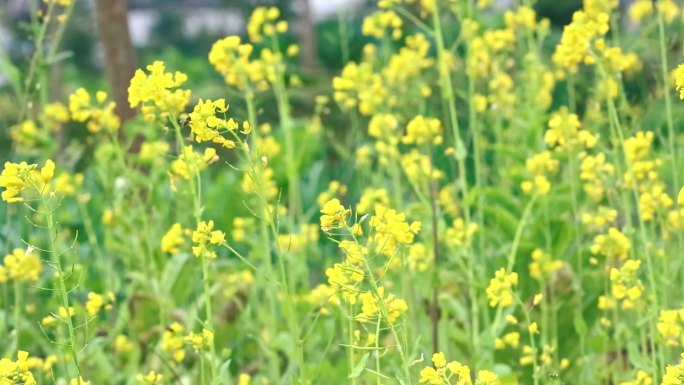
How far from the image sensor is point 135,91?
230cm

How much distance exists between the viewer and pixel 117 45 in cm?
556

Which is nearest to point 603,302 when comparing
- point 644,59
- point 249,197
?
point 249,197

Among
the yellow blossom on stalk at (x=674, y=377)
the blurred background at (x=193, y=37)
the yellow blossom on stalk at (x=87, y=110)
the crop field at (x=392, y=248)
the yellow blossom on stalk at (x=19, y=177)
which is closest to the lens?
the yellow blossom on stalk at (x=674, y=377)

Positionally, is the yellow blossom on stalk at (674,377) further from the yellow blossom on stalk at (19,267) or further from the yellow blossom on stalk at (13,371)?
the yellow blossom on stalk at (19,267)

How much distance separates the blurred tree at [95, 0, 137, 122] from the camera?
5.51 metres

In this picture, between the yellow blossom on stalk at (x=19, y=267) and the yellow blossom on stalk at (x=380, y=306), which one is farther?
the yellow blossom on stalk at (x=19, y=267)

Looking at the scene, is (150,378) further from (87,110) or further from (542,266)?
(542,266)

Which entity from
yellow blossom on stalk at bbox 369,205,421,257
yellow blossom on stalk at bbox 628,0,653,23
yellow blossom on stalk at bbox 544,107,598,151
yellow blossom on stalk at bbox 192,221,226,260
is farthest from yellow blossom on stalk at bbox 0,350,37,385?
yellow blossom on stalk at bbox 628,0,653,23

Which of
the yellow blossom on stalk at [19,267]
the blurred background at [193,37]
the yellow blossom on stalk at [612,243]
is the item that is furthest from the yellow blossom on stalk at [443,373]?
the blurred background at [193,37]

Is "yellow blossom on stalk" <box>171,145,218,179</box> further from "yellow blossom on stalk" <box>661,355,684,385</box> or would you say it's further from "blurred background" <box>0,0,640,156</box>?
"blurred background" <box>0,0,640,156</box>

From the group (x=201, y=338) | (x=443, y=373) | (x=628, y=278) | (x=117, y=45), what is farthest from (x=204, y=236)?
(x=117, y=45)

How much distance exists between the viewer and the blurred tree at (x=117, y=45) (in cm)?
551

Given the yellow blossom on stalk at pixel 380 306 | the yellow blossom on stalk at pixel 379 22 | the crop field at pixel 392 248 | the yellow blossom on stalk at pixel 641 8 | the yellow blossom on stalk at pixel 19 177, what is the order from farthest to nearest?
the yellow blossom on stalk at pixel 641 8, the yellow blossom on stalk at pixel 379 22, the crop field at pixel 392 248, the yellow blossom on stalk at pixel 380 306, the yellow blossom on stalk at pixel 19 177

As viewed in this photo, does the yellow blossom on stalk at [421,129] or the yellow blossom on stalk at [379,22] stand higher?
the yellow blossom on stalk at [379,22]
